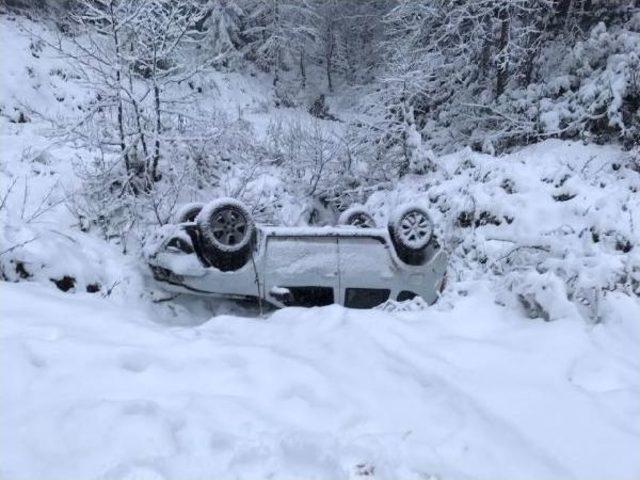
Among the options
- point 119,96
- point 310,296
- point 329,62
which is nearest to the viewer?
point 310,296

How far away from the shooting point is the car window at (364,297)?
5988 millimetres

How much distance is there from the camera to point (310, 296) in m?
5.89

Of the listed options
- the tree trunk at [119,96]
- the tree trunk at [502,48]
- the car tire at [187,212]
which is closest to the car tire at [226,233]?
the car tire at [187,212]

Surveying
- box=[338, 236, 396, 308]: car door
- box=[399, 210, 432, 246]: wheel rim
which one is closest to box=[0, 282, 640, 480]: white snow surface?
box=[338, 236, 396, 308]: car door

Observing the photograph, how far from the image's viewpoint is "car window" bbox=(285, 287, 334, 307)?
19.2 ft

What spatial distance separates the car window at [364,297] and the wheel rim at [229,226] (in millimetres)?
1395

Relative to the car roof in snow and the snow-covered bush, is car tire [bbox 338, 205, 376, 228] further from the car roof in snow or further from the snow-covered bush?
the car roof in snow

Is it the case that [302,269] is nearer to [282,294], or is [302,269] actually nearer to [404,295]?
[282,294]

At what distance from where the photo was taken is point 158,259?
591 cm

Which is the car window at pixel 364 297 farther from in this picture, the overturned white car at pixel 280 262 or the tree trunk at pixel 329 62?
the tree trunk at pixel 329 62

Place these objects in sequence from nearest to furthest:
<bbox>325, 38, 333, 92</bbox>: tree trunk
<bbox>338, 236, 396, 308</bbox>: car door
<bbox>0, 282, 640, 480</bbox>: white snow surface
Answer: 1. <bbox>0, 282, 640, 480</bbox>: white snow surface
2. <bbox>338, 236, 396, 308</bbox>: car door
3. <bbox>325, 38, 333, 92</bbox>: tree trunk

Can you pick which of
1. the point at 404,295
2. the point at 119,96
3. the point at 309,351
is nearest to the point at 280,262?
the point at 404,295

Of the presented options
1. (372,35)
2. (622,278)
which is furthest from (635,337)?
(372,35)

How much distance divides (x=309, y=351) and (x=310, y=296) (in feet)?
7.31
